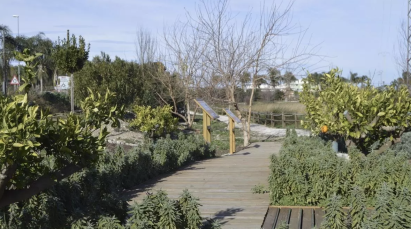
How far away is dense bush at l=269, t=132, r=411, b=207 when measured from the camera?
20.4ft

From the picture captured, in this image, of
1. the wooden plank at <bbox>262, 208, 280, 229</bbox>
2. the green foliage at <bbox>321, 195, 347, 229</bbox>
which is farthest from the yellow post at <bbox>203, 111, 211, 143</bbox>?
the green foliage at <bbox>321, 195, 347, 229</bbox>

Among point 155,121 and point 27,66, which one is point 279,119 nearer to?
point 155,121

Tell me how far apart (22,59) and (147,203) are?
1.54 m

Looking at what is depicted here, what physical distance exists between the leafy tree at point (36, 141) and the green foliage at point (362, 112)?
445cm

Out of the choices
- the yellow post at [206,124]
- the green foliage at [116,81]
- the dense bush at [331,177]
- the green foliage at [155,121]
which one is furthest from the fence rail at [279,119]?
the dense bush at [331,177]

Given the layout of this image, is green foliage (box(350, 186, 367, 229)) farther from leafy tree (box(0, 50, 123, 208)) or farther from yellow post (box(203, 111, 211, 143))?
yellow post (box(203, 111, 211, 143))

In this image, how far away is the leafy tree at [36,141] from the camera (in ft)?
11.1

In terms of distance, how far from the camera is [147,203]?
421cm

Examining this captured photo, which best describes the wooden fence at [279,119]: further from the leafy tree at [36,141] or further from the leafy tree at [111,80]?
the leafy tree at [36,141]

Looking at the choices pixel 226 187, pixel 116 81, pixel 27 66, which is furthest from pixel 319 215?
pixel 116 81

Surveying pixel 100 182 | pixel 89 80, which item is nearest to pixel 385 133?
pixel 100 182

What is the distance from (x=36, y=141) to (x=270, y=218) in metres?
3.06

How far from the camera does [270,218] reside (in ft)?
19.0

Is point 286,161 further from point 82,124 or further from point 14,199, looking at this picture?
point 14,199
